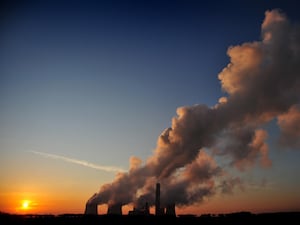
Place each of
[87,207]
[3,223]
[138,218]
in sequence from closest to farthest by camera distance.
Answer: [3,223]
[138,218]
[87,207]

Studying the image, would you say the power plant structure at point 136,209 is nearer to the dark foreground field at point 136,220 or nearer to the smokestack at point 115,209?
the smokestack at point 115,209

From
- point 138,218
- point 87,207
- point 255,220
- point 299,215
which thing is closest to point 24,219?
point 138,218

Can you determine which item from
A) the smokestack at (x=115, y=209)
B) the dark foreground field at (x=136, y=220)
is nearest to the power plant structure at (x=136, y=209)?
the smokestack at (x=115, y=209)

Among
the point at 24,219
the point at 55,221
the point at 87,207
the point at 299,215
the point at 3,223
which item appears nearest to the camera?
the point at 3,223

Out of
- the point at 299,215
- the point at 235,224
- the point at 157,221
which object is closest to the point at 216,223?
the point at 235,224

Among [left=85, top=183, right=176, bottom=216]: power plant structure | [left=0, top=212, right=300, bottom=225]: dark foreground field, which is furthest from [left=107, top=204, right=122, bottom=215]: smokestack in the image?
[left=0, top=212, right=300, bottom=225]: dark foreground field

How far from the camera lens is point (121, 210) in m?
94.2

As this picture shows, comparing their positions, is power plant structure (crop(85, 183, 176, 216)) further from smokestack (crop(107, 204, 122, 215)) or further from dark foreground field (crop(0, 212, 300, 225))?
dark foreground field (crop(0, 212, 300, 225))

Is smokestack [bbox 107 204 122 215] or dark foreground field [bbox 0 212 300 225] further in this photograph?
smokestack [bbox 107 204 122 215]

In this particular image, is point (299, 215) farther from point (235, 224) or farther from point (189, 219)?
point (189, 219)

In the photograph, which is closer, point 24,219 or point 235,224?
point 24,219

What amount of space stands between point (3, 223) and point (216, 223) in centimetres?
2840

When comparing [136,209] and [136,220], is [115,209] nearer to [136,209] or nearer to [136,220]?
[136,209]

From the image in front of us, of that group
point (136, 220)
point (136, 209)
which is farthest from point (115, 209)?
point (136, 220)
